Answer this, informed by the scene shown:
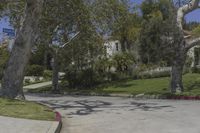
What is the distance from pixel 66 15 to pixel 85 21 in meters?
2.46

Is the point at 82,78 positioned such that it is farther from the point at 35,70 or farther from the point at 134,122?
the point at 134,122

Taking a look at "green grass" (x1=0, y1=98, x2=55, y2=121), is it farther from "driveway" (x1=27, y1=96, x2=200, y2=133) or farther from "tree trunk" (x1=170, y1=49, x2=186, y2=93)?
"tree trunk" (x1=170, y1=49, x2=186, y2=93)

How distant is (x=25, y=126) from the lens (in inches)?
514

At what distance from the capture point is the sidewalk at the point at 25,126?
1229 centimetres

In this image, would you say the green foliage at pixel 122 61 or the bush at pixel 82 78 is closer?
the bush at pixel 82 78

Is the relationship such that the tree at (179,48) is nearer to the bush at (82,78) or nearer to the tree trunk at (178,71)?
the tree trunk at (178,71)

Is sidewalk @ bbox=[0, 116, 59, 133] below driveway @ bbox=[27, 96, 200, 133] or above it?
above

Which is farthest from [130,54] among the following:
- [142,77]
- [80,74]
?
[80,74]

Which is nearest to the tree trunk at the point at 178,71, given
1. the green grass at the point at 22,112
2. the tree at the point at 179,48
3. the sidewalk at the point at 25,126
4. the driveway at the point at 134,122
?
the tree at the point at 179,48

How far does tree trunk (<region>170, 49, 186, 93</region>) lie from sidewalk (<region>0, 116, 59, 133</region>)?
17045 millimetres

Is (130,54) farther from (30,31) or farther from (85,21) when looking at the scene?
(30,31)

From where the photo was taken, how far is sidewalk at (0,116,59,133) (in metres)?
12.3

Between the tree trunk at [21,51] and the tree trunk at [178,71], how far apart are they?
37.0 ft

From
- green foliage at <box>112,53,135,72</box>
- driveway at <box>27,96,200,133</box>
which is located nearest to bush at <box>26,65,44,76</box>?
green foliage at <box>112,53,135,72</box>
